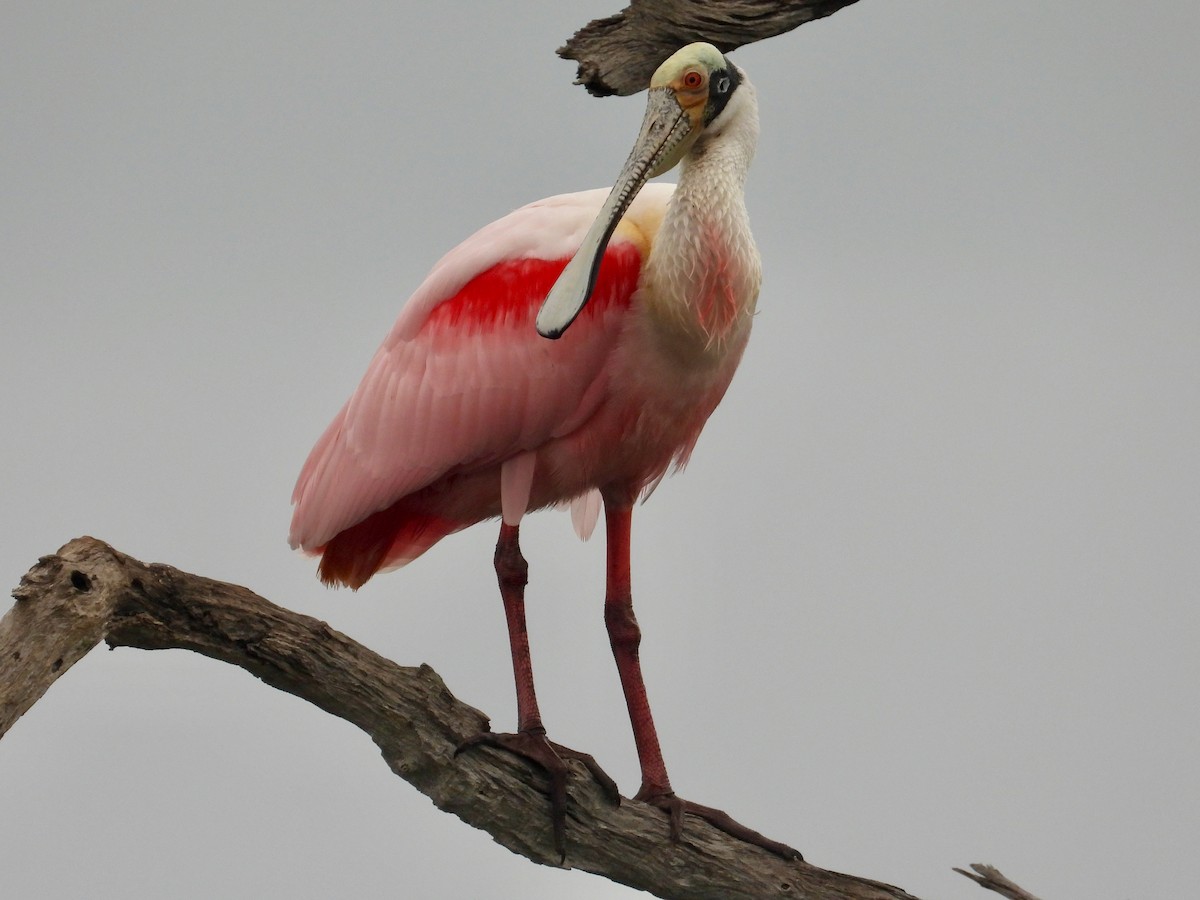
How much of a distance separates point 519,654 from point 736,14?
167cm

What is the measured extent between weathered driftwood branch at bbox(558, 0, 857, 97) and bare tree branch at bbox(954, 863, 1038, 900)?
2.12 metres

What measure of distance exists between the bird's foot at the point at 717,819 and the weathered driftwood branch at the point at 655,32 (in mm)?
1788

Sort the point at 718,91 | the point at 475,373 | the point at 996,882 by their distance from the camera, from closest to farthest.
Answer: the point at 718,91 → the point at 475,373 → the point at 996,882

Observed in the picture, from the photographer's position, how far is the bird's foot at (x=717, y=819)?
4.34m

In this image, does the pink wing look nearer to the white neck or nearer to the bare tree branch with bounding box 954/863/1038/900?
the white neck

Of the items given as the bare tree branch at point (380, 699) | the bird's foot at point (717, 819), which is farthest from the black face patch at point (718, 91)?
the bird's foot at point (717, 819)

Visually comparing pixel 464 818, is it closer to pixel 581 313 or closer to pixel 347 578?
pixel 347 578

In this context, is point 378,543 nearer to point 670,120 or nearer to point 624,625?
point 624,625

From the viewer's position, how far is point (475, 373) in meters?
4.26

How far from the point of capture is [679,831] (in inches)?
168

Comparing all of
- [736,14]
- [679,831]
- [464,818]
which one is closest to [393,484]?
[464,818]

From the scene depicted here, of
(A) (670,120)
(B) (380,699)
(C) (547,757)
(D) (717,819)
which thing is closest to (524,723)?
(C) (547,757)

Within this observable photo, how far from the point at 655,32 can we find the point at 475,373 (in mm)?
999

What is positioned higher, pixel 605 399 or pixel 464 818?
pixel 605 399
